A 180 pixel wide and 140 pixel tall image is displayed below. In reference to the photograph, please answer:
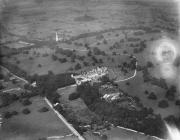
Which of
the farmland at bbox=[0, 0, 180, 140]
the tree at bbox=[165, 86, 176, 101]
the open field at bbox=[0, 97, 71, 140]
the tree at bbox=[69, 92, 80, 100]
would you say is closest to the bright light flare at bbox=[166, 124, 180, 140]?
the farmland at bbox=[0, 0, 180, 140]

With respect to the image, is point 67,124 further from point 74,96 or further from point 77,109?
point 74,96

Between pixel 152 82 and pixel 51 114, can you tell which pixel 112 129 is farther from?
pixel 152 82

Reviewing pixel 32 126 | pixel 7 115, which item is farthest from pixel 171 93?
pixel 7 115

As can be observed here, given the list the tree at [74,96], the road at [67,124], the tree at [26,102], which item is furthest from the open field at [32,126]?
the tree at [74,96]

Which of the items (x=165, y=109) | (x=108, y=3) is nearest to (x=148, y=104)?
(x=165, y=109)

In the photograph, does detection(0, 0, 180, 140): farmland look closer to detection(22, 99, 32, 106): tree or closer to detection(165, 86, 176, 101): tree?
detection(165, 86, 176, 101): tree
